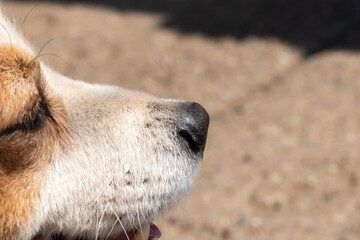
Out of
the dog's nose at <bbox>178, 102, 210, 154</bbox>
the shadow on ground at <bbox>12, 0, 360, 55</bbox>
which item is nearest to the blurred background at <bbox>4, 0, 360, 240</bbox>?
the shadow on ground at <bbox>12, 0, 360, 55</bbox>

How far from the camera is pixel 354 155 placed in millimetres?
5707

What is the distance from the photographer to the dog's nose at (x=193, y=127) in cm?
341

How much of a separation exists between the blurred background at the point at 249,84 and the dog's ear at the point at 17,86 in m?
0.85

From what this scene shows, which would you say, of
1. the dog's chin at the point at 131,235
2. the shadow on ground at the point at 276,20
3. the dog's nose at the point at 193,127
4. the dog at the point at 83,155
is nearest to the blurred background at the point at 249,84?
the shadow on ground at the point at 276,20

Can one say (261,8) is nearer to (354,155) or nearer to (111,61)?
(111,61)

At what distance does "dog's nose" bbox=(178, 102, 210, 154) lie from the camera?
341 cm

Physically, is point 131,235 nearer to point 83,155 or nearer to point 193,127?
point 83,155

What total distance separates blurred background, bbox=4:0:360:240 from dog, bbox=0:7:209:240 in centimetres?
82

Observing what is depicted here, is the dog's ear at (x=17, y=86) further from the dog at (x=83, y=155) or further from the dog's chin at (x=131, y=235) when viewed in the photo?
the dog's chin at (x=131, y=235)

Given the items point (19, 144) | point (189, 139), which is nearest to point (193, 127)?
point (189, 139)

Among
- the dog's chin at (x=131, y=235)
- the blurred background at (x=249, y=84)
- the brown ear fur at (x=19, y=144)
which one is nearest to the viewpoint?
the brown ear fur at (x=19, y=144)

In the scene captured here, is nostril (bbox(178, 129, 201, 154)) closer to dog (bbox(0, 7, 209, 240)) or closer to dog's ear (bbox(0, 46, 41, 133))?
dog (bbox(0, 7, 209, 240))

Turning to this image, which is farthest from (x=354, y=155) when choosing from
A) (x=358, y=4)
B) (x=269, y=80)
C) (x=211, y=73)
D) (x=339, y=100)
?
(x=358, y=4)

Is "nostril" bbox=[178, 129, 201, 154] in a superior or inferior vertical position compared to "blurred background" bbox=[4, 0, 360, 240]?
superior
